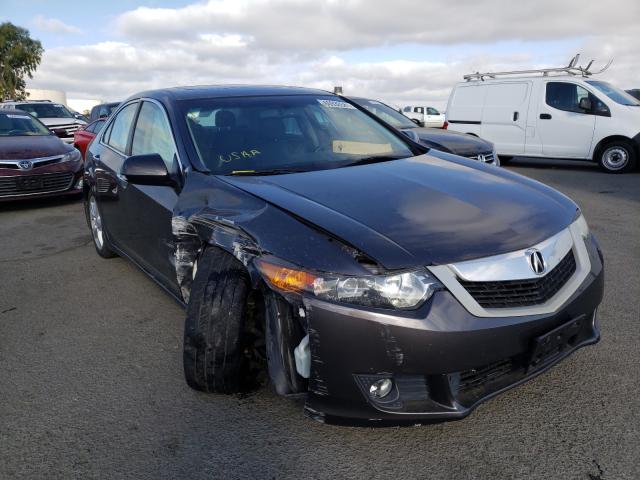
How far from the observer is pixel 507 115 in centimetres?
1126

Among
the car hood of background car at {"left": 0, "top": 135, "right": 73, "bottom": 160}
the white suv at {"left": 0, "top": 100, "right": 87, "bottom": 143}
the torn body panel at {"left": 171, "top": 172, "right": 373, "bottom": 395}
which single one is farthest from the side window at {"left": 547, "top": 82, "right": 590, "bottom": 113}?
the white suv at {"left": 0, "top": 100, "right": 87, "bottom": 143}

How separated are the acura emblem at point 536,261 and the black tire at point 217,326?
116 centimetres

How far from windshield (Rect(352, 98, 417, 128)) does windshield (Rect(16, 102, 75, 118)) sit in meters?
10.6

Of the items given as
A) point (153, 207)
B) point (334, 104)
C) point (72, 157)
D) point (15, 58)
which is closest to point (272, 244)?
point (153, 207)

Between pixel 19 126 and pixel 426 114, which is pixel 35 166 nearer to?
pixel 19 126

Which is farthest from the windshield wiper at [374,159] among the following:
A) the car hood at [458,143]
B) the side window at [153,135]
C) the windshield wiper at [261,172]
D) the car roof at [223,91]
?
the car hood at [458,143]

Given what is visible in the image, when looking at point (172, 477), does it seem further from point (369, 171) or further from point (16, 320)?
point (16, 320)

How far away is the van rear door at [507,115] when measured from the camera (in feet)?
36.2

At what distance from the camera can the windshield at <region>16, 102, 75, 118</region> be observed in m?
15.6

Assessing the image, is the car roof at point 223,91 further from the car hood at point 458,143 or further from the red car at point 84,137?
the red car at point 84,137

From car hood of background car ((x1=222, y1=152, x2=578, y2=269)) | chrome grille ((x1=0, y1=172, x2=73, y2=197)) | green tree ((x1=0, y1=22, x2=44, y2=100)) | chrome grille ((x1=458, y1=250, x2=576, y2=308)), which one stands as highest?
green tree ((x1=0, y1=22, x2=44, y2=100))

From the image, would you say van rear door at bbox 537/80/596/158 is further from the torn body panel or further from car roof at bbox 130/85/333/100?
the torn body panel

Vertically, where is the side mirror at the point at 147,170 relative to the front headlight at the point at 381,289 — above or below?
above

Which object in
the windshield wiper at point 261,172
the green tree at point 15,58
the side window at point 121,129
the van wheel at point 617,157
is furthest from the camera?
the green tree at point 15,58
